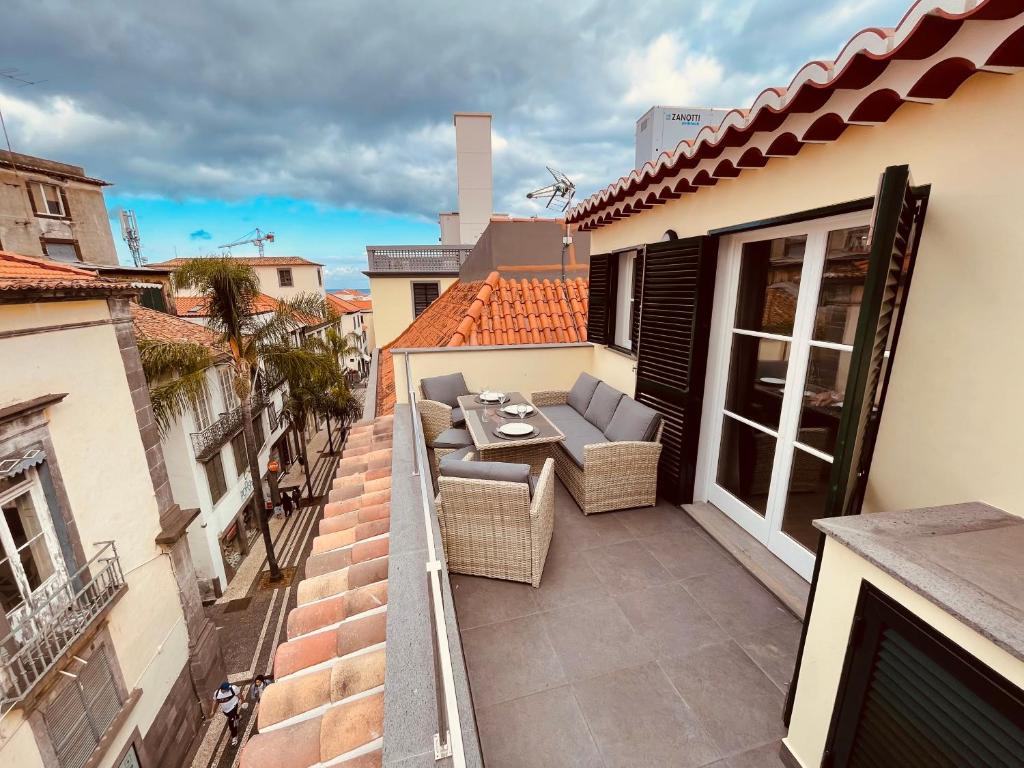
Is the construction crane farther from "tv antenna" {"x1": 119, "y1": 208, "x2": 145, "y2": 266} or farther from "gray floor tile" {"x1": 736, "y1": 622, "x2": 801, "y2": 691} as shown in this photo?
"gray floor tile" {"x1": 736, "y1": 622, "x2": 801, "y2": 691}

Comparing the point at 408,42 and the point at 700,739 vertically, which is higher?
the point at 408,42

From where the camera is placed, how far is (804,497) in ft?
11.3

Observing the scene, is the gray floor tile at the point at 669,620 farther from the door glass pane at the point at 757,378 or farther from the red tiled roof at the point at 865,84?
the red tiled roof at the point at 865,84

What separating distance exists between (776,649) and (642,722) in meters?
1.13

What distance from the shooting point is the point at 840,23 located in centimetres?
274

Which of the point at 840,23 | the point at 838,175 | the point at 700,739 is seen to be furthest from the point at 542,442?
the point at 840,23

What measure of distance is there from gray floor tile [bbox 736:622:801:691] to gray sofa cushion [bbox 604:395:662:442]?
2.00 meters

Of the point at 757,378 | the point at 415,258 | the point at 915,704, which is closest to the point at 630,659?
the point at 915,704

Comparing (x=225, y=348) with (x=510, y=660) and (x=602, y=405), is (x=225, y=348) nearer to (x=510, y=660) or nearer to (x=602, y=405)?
(x=602, y=405)

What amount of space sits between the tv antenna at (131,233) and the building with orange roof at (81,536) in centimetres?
2332

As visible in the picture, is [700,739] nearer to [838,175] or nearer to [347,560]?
[347,560]

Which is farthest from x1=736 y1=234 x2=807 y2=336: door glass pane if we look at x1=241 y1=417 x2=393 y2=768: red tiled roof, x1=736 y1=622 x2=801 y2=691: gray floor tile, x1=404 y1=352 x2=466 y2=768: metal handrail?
x1=241 y1=417 x2=393 y2=768: red tiled roof

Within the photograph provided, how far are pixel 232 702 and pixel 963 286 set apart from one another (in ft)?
37.8

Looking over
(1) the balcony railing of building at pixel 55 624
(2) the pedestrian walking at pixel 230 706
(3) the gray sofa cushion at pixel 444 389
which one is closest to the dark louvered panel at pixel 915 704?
(3) the gray sofa cushion at pixel 444 389
